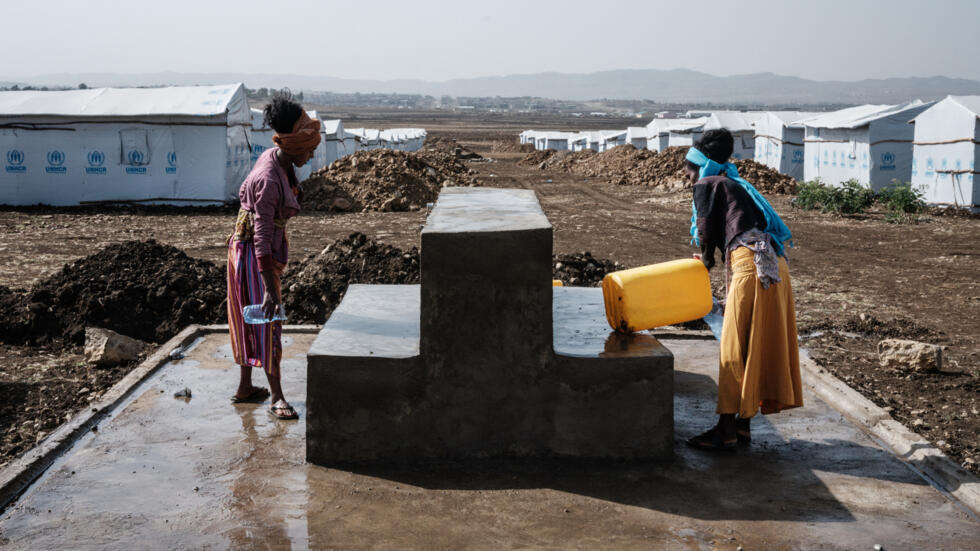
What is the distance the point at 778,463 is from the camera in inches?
164

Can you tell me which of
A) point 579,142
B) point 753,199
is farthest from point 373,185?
point 579,142

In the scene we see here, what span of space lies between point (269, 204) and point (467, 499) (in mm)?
1841

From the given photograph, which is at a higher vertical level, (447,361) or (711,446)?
(447,361)

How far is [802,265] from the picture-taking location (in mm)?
11664

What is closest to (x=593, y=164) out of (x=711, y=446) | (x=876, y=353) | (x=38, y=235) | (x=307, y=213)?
(x=307, y=213)

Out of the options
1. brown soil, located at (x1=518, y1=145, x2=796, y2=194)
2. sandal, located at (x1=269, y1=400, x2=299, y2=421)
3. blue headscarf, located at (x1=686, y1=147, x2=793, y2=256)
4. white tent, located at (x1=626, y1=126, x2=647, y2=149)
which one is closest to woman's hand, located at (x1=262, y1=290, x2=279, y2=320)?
sandal, located at (x1=269, y1=400, x2=299, y2=421)

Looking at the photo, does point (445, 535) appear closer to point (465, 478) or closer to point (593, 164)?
point (465, 478)

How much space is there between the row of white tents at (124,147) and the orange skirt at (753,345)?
599 inches

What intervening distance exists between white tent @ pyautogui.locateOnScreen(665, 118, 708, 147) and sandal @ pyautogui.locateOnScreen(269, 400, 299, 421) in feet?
94.8

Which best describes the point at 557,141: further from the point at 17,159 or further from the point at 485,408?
the point at 485,408

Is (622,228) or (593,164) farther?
(593,164)

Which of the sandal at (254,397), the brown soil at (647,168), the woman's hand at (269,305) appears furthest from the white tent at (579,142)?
the woman's hand at (269,305)

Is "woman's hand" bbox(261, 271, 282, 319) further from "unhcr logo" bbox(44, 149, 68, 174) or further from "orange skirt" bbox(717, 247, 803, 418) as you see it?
"unhcr logo" bbox(44, 149, 68, 174)

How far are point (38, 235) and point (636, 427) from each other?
13185 mm
